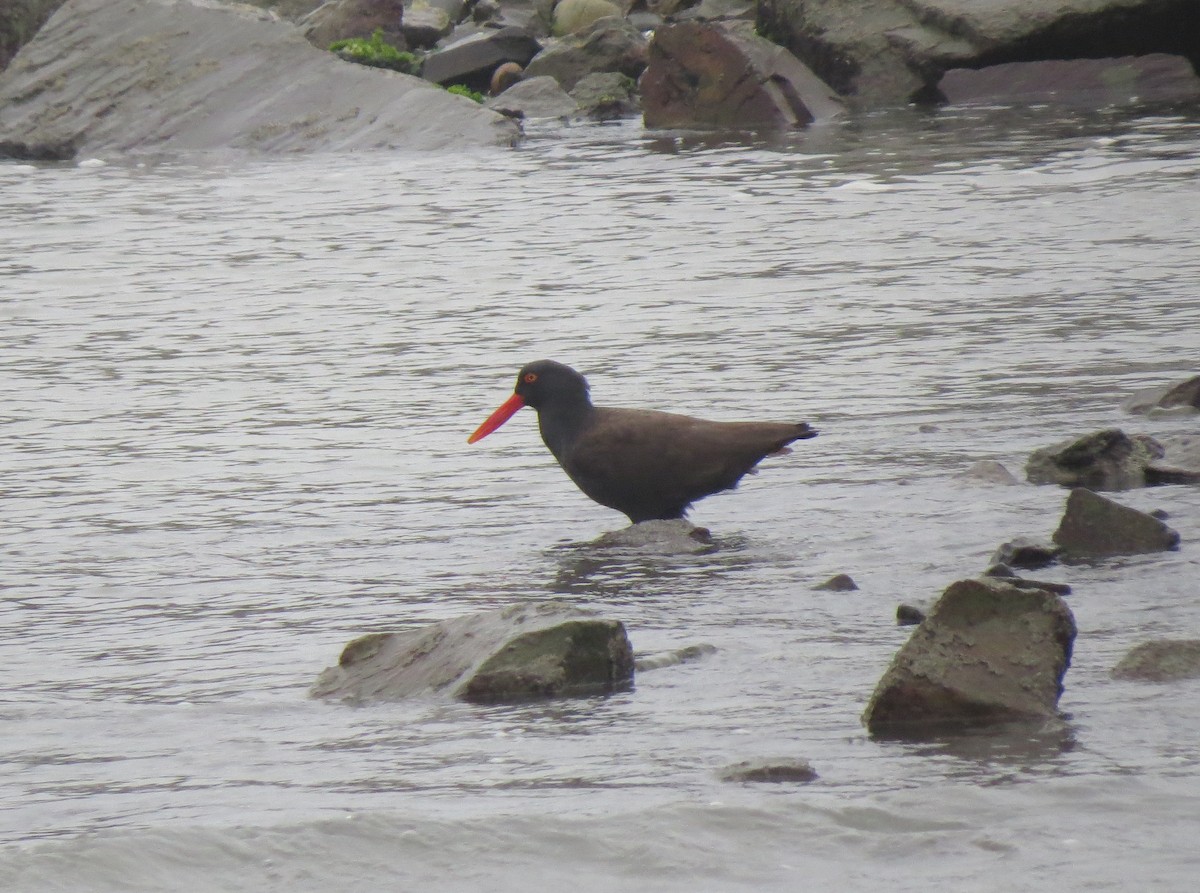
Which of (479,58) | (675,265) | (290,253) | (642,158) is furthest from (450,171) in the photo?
(479,58)

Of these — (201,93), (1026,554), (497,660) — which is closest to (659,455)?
(1026,554)

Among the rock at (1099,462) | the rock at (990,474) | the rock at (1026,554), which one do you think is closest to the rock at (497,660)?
the rock at (1026,554)

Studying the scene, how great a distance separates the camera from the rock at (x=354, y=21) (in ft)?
90.8

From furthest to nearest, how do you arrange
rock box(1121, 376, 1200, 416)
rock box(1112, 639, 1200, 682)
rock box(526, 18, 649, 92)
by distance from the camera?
rock box(526, 18, 649, 92)
rock box(1121, 376, 1200, 416)
rock box(1112, 639, 1200, 682)

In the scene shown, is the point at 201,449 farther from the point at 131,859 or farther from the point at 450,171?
the point at 450,171

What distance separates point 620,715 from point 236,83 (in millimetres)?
18589

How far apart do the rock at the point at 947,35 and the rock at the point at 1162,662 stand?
18062 mm

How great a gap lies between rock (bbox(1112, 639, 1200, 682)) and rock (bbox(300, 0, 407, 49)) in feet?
79.5

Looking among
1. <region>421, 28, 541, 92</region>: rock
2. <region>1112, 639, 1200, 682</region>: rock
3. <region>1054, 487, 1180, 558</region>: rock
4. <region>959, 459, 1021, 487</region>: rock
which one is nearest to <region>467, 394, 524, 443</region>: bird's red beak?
<region>959, 459, 1021, 487</region>: rock

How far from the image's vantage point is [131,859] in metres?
3.53

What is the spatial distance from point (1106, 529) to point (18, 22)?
24.6 m

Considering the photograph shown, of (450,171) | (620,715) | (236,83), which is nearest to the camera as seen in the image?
(620,715)

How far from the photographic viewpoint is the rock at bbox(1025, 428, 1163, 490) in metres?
6.37

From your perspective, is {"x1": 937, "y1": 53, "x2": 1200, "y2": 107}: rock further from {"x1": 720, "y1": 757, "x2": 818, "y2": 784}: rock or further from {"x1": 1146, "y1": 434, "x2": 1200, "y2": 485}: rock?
{"x1": 720, "y1": 757, "x2": 818, "y2": 784}: rock
